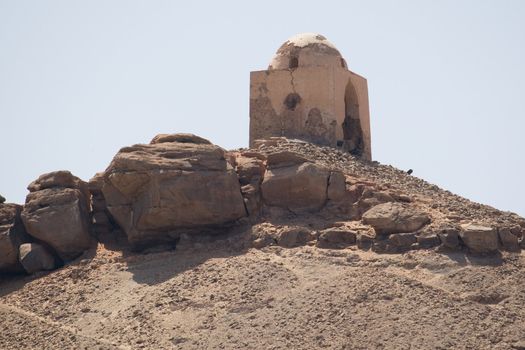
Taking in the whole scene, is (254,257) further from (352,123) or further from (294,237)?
(352,123)

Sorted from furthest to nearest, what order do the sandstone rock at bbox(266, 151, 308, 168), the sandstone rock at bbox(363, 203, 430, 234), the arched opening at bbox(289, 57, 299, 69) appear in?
1. the arched opening at bbox(289, 57, 299, 69)
2. the sandstone rock at bbox(266, 151, 308, 168)
3. the sandstone rock at bbox(363, 203, 430, 234)

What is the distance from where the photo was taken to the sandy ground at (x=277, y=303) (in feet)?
65.2

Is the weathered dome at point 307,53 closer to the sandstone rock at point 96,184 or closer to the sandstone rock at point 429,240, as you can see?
the sandstone rock at point 96,184

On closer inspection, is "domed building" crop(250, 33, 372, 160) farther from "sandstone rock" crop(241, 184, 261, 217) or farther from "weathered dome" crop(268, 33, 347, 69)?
"sandstone rock" crop(241, 184, 261, 217)

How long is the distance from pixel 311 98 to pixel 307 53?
1329mm

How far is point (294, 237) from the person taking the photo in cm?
2316

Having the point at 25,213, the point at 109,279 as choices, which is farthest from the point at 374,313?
the point at 25,213

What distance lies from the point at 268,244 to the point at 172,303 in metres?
2.57

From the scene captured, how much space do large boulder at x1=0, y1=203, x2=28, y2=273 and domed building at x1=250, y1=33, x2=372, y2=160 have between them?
6.04m

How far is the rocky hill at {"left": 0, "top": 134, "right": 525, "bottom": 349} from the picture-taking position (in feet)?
66.7

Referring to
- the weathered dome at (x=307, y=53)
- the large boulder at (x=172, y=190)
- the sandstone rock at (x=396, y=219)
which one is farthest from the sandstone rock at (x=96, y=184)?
the sandstone rock at (x=396, y=219)

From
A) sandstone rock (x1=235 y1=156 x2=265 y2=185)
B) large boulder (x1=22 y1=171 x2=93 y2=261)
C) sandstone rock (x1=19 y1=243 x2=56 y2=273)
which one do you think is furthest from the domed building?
sandstone rock (x1=19 y1=243 x2=56 y2=273)

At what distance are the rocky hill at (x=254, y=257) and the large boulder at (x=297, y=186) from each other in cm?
3

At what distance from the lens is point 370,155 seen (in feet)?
95.7
